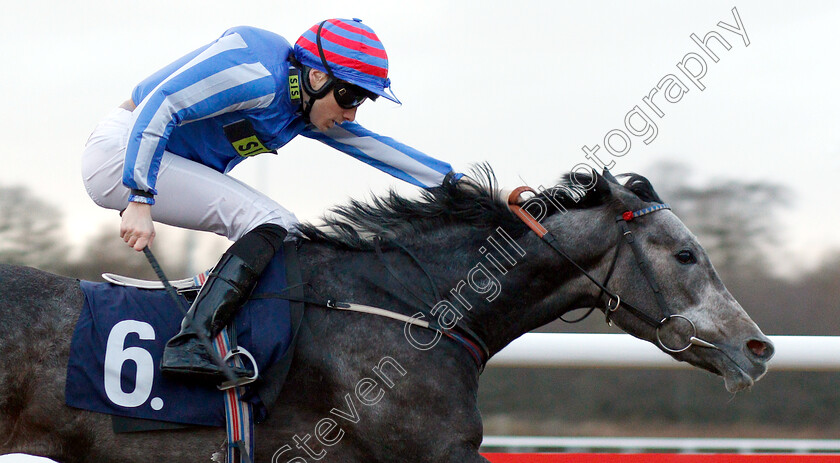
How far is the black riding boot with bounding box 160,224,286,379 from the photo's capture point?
265cm

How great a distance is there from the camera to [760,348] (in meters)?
2.90

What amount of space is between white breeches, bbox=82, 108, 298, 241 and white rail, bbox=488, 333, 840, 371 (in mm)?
1388

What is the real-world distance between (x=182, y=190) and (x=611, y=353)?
2.02 metres

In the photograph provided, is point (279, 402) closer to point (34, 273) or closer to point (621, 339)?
point (34, 273)

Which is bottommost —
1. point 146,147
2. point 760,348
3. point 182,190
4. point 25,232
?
point 25,232

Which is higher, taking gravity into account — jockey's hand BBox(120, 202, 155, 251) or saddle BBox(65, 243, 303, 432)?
jockey's hand BBox(120, 202, 155, 251)

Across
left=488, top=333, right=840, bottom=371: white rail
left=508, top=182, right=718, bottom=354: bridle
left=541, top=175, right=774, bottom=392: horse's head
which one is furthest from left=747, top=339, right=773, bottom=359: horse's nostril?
left=488, top=333, right=840, bottom=371: white rail

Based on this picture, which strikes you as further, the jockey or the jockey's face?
the jockey's face

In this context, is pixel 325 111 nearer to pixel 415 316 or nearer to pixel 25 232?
pixel 415 316

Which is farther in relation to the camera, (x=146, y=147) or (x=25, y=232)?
(x=25, y=232)

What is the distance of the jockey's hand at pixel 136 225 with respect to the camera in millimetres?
2689

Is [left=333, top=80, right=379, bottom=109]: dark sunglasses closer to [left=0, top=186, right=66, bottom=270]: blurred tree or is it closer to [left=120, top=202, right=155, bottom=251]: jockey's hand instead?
[left=120, top=202, right=155, bottom=251]: jockey's hand

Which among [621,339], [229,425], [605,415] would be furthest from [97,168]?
[605,415]

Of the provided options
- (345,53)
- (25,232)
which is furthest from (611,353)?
(25,232)
